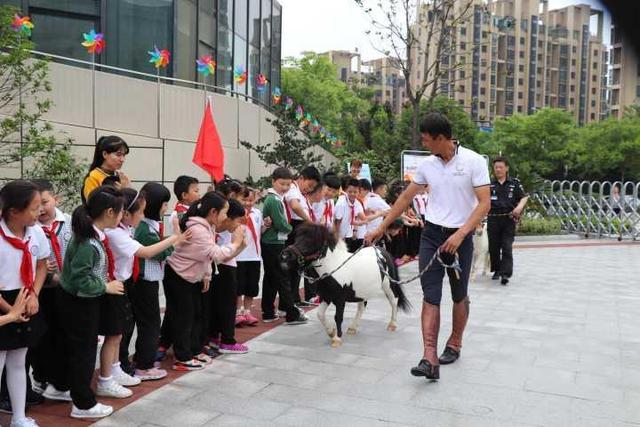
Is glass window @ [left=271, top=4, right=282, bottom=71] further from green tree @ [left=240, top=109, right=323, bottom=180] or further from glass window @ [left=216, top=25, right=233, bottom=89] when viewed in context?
green tree @ [left=240, top=109, right=323, bottom=180]

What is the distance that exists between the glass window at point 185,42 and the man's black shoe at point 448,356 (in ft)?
41.7

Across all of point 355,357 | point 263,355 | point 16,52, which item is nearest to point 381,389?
point 355,357

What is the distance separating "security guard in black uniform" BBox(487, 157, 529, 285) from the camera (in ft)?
31.8

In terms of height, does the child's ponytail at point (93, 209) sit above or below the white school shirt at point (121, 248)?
above

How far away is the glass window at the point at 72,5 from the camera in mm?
14289

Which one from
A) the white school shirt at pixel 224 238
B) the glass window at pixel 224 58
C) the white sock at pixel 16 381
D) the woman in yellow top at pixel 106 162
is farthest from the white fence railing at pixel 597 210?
the white sock at pixel 16 381

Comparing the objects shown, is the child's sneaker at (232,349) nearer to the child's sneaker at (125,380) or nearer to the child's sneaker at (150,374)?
the child's sneaker at (150,374)

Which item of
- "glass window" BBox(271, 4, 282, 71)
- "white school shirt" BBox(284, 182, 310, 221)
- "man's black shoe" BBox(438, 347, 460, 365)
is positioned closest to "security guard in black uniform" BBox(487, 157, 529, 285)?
"white school shirt" BBox(284, 182, 310, 221)

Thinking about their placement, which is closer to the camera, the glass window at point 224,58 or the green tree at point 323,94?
the glass window at point 224,58

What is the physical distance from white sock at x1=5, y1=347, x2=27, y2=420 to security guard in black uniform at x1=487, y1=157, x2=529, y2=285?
758cm

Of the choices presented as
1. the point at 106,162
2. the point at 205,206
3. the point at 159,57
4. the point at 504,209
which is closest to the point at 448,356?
the point at 205,206

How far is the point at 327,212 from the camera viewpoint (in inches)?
308

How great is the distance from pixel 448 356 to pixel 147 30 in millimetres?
12913

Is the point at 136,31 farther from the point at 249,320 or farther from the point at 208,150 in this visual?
the point at 249,320
